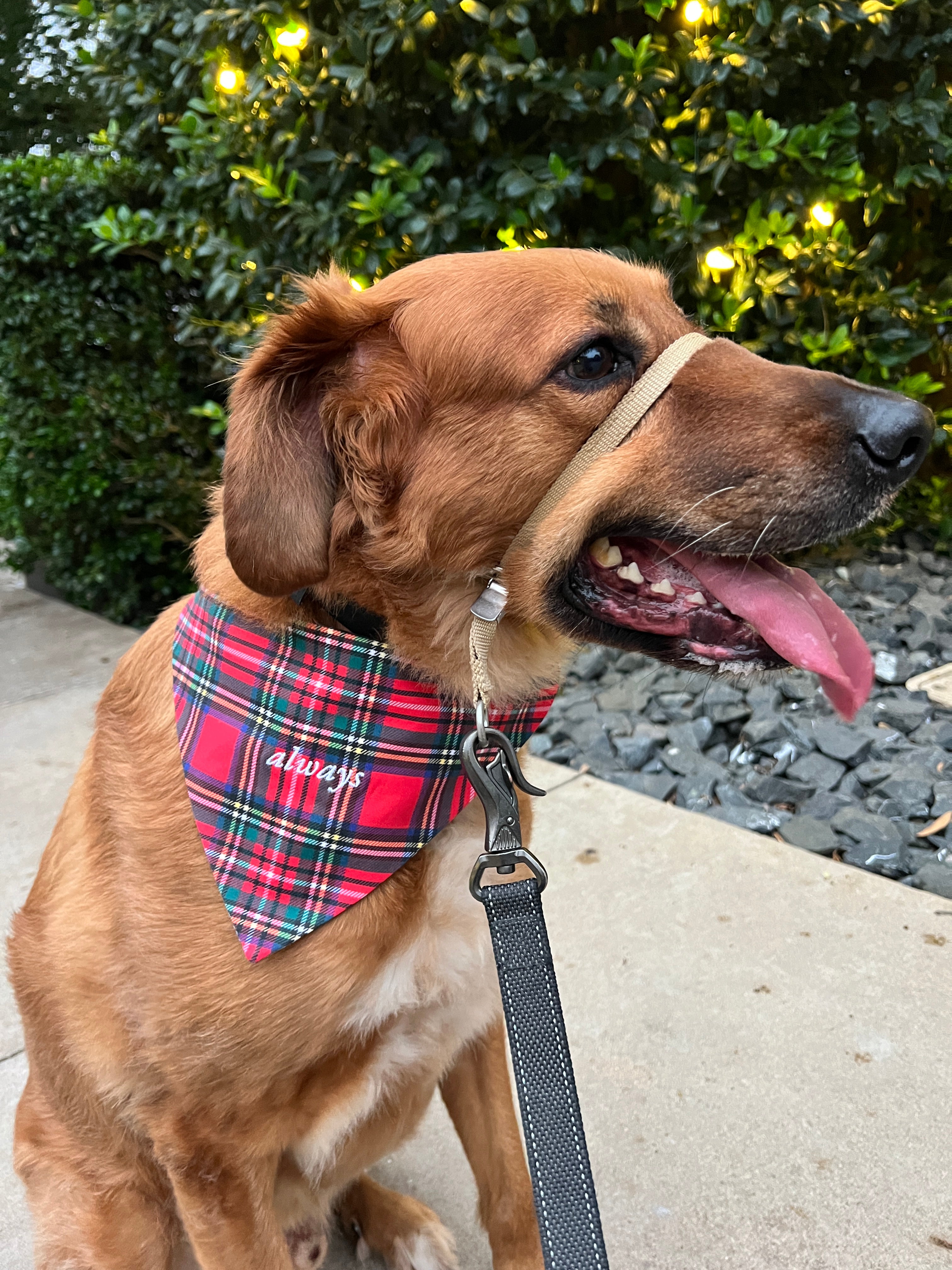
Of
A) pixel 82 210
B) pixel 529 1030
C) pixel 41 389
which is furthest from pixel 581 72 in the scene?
pixel 529 1030

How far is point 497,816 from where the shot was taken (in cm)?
144

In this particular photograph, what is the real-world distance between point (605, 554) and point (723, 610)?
212 millimetres

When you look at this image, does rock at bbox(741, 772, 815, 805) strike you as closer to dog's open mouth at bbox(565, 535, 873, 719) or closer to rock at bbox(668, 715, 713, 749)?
rock at bbox(668, 715, 713, 749)

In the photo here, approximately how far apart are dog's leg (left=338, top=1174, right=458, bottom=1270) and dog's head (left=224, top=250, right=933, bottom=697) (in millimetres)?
1117

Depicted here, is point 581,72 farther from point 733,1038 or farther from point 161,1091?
point 161,1091

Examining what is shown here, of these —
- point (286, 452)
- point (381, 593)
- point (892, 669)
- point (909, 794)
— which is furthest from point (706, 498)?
point (892, 669)

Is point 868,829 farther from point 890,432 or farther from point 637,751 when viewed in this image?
point 890,432

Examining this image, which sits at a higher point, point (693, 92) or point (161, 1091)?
point (693, 92)

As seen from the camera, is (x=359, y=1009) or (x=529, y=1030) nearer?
(x=529, y=1030)

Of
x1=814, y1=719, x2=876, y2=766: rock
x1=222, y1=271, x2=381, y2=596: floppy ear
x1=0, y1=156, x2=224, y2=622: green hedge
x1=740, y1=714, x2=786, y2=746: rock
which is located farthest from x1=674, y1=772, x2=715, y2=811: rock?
x1=0, y1=156, x2=224, y2=622: green hedge

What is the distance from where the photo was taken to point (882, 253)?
4449mm

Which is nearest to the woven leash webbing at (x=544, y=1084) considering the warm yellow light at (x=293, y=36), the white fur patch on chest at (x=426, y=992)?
the white fur patch on chest at (x=426, y=992)

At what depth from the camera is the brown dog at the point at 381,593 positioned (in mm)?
1474

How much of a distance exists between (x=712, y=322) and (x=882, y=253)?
3.18ft
